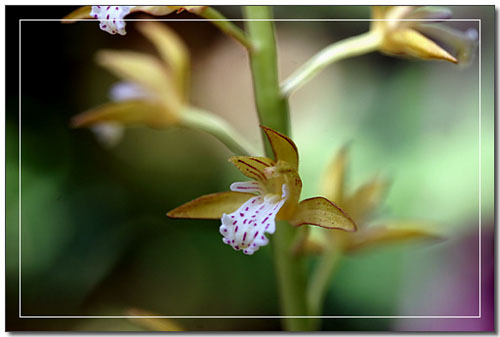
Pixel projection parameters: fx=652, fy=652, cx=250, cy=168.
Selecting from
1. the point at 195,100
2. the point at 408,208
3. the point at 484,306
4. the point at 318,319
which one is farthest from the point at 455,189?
the point at 195,100

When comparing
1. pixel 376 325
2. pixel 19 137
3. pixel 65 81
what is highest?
pixel 65 81

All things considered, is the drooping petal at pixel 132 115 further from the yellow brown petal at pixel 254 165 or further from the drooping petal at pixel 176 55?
the yellow brown petal at pixel 254 165

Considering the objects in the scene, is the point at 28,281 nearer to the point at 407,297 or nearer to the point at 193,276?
the point at 193,276

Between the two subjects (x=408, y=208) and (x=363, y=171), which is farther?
(x=363, y=171)

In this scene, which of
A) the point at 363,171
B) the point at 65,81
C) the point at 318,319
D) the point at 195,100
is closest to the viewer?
the point at 318,319

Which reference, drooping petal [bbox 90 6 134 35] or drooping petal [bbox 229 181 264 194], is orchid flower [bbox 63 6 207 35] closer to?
drooping petal [bbox 90 6 134 35]

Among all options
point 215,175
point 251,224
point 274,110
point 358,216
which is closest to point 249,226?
point 251,224
